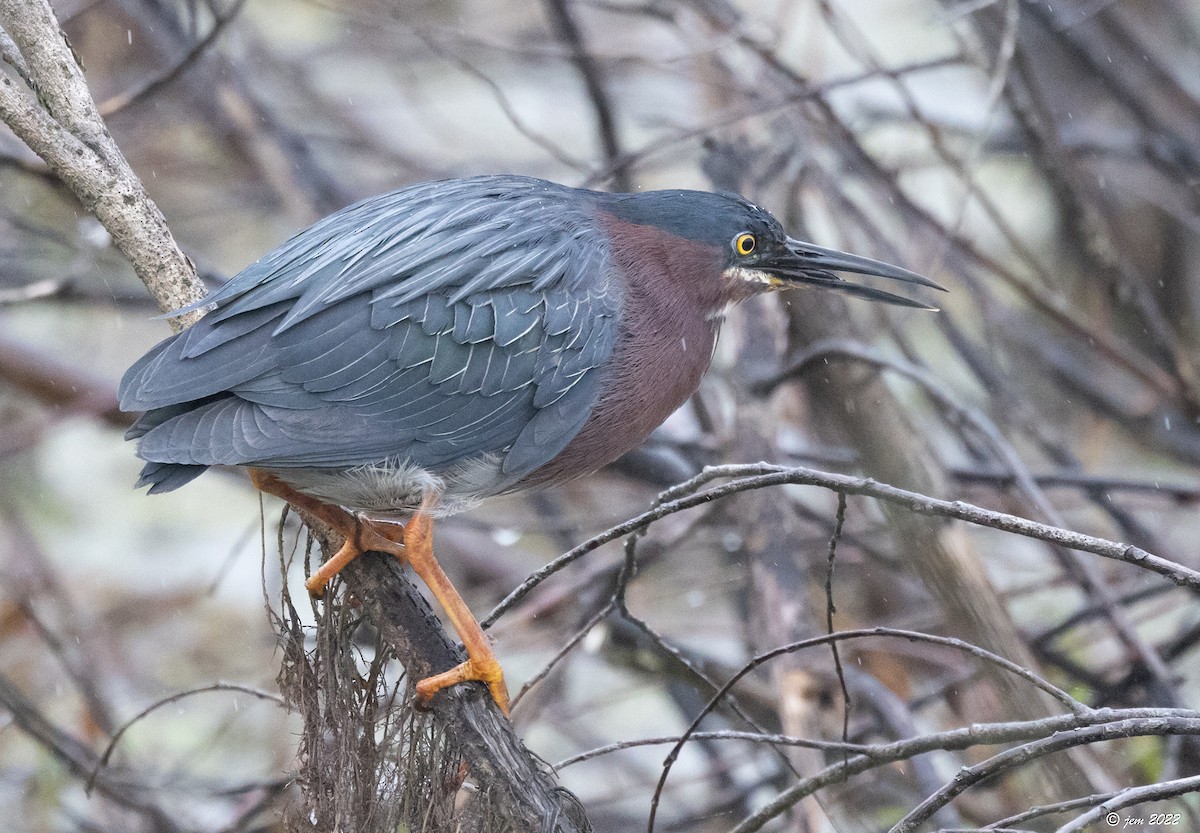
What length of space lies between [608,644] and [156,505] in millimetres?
5163

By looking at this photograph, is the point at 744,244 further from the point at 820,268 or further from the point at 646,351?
the point at 646,351

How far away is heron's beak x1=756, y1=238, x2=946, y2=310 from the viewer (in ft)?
11.0

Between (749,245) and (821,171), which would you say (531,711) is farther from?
(821,171)

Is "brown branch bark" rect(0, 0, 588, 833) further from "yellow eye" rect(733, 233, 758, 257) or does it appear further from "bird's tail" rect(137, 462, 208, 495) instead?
"yellow eye" rect(733, 233, 758, 257)

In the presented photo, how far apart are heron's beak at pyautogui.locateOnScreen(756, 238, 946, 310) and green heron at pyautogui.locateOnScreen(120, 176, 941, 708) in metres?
0.04

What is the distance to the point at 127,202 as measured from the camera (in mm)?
2725

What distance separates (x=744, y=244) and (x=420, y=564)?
4.13 feet

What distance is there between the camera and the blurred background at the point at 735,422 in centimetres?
422

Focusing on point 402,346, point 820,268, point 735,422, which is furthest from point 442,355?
point 735,422

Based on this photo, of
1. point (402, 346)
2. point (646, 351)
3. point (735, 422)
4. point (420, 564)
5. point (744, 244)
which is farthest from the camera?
point (735, 422)

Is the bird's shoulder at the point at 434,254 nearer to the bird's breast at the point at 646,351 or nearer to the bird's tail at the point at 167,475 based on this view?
the bird's breast at the point at 646,351

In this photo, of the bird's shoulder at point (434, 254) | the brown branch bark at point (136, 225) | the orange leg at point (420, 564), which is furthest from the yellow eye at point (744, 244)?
the brown branch bark at point (136, 225)

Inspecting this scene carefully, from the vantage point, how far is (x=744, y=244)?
131 inches

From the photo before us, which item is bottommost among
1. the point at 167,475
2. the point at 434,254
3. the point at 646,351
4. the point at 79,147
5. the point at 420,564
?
the point at 420,564
